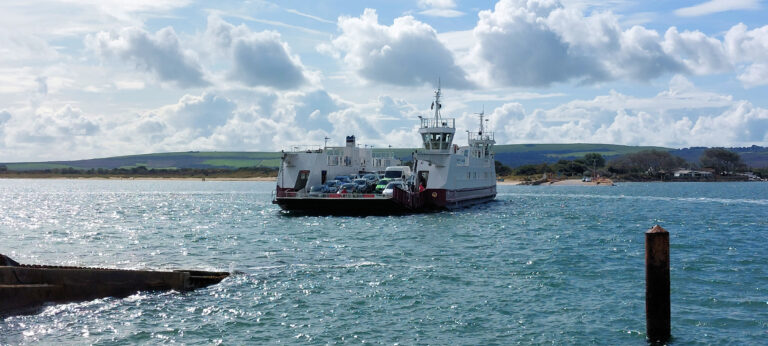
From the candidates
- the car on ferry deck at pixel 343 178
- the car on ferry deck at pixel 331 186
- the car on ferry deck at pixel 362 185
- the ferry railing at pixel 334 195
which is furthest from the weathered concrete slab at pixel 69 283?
the car on ferry deck at pixel 343 178

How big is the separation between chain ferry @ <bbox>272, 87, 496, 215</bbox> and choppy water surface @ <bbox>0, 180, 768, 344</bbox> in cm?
428

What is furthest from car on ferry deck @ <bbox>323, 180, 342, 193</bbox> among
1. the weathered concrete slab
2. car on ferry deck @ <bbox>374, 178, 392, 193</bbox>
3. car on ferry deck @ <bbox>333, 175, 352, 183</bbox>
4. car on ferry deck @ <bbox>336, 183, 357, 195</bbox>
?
the weathered concrete slab

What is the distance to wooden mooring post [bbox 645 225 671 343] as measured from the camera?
1559 cm

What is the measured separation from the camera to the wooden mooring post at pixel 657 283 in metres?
15.6

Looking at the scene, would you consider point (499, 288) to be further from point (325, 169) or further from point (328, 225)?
point (325, 169)

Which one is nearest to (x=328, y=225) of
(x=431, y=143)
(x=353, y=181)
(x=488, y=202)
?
(x=353, y=181)

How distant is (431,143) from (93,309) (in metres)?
48.6

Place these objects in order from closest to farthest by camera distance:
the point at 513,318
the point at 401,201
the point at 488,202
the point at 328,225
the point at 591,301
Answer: the point at 513,318 → the point at 591,301 → the point at 328,225 → the point at 401,201 → the point at 488,202

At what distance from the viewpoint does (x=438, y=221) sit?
51.2 meters

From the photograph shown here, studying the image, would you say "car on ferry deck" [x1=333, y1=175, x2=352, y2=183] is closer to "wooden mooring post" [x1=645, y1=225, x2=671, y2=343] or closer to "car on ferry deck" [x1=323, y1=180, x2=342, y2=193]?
"car on ferry deck" [x1=323, y1=180, x2=342, y2=193]

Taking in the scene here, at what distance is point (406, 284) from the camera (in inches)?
992

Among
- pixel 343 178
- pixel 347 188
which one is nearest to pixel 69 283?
pixel 347 188

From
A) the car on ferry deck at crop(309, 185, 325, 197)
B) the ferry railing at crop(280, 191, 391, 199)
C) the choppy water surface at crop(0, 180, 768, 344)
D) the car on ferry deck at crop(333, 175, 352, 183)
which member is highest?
the car on ferry deck at crop(333, 175, 352, 183)

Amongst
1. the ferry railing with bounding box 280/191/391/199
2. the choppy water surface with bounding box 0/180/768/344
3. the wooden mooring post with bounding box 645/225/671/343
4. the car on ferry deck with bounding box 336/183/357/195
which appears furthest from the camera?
the car on ferry deck with bounding box 336/183/357/195
